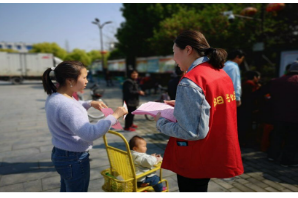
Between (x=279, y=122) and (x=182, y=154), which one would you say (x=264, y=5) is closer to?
(x=279, y=122)

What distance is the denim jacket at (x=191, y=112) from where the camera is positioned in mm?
1442

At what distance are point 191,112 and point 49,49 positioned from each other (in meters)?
74.5

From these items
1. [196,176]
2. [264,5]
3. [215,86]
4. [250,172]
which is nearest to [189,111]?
[215,86]

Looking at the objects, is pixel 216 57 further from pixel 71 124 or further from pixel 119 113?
pixel 71 124

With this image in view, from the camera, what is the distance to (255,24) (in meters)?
12.7

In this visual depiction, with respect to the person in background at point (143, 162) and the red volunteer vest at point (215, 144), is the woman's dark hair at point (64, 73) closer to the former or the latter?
the red volunteer vest at point (215, 144)

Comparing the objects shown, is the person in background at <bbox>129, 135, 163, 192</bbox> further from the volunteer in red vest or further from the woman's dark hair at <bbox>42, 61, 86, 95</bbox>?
the woman's dark hair at <bbox>42, 61, 86, 95</bbox>

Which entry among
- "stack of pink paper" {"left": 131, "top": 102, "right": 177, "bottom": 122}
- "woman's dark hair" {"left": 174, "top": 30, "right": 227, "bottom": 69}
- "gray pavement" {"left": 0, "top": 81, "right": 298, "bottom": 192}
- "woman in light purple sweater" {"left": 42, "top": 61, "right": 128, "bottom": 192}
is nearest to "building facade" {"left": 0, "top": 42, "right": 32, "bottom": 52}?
"gray pavement" {"left": 0, "top": 81, "right": 298, "bottom": 192}

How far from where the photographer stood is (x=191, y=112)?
145cm

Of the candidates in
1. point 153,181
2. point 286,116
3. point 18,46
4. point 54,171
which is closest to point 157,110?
point 153,181

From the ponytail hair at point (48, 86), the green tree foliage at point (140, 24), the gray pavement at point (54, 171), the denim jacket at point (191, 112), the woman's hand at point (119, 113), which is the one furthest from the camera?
the green tree foliage at point (140, 24)

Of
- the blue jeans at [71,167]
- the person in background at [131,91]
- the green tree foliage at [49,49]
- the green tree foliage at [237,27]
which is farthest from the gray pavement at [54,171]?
the green tree foliage at [49,49]

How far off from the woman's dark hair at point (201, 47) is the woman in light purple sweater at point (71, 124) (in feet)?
2.51

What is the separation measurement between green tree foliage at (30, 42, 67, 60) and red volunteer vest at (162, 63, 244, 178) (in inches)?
2888
